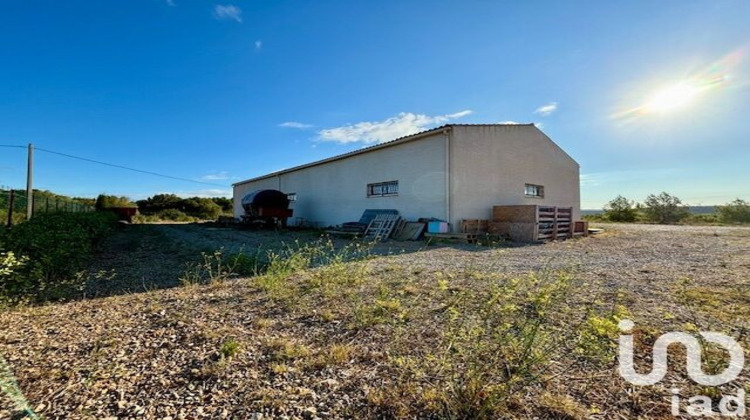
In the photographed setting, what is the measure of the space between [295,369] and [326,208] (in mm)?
13926

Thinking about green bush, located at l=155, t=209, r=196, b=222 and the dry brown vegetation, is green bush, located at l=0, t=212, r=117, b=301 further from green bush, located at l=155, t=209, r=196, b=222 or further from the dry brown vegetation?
green bush, located at l=155, t=209, r=196, b=222

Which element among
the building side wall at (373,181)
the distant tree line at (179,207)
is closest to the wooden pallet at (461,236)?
the building side wall at (373,181)

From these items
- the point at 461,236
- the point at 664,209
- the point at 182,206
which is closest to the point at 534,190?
the point at 461,236

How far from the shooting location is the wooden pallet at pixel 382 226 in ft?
35.7

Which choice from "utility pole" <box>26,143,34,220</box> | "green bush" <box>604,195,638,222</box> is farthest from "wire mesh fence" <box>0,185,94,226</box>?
"green bush" <box>604,195,638,222</box>

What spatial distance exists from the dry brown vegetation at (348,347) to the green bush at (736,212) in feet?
82.8

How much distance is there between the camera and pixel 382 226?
11305 mm

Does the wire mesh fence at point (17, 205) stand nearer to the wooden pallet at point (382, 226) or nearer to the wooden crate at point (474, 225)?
the wooden pallet at point (382, 226)

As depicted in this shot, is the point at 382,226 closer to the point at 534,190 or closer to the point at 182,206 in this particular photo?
the point at 534,190

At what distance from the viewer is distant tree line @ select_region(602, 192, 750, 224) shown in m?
21.3

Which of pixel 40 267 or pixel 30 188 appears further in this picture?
pixel 30 188

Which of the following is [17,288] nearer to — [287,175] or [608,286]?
[608,286]

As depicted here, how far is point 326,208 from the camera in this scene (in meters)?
15.8

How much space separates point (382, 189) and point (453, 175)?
3.34 metres
